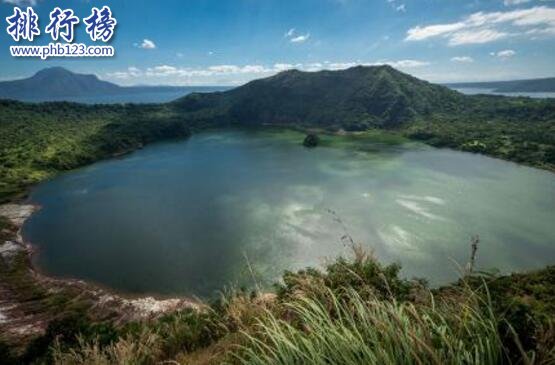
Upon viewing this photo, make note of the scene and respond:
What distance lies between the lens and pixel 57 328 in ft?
72.1

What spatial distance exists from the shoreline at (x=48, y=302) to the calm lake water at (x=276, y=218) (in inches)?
58.9

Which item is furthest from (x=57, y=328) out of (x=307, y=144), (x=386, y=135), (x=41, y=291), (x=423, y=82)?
(x=423, y=82)

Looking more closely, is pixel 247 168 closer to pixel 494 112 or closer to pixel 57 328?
pixel 57 328

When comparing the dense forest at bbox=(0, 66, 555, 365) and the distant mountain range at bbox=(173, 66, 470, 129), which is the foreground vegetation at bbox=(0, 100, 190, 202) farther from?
the distant mountain range at bbox=(173, 66, 470, 129)

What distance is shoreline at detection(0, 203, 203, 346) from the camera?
27375 mm

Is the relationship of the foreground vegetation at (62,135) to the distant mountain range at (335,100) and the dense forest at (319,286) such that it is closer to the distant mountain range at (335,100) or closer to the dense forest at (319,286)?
the dense forest at (319,286)

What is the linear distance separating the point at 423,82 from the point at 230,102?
85419mm

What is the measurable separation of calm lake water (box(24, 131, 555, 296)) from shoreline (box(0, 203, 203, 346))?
150cm

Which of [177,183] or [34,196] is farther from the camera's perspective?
[177,183]

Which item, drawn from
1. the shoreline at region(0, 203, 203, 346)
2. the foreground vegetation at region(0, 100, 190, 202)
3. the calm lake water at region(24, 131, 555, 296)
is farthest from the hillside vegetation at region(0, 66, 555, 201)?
the shoreline at region(0, 203, 203, 346)

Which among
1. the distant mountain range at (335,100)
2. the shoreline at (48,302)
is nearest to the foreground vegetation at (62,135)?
the distant mountain range at (335,100)

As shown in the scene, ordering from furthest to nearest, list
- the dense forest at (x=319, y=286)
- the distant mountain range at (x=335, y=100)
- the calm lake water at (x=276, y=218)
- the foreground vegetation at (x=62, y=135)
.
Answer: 1. the distant mountain range at (x=335, y=100)
2. the foreground vegetation at (x=62, y=135)
3. the calm lake water at (x=276, y=218)
4. the dense forest at (x=319, y=286)

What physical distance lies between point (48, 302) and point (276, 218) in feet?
83.2

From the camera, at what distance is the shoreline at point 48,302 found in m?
27.4
